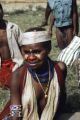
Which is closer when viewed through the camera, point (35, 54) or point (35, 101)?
point (35, 54)

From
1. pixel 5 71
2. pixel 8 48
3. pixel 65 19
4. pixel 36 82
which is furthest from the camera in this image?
pixel 65 19

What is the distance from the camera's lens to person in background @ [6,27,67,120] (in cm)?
472

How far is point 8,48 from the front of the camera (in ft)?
23.5

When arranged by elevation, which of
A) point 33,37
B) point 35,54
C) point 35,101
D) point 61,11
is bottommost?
point 61,11

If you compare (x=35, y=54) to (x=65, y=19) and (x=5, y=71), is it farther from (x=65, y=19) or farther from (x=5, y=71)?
(x=65, y=19)

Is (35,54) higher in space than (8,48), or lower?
higher

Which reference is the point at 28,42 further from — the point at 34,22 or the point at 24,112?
the point at 34,22

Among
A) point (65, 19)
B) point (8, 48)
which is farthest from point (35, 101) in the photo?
point (65, 19)

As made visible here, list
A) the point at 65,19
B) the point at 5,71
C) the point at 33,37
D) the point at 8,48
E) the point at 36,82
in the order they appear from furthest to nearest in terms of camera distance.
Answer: the point at 65,19
the point at 8,48
the point at 5,71
the point at 36,82
the point at 33,37

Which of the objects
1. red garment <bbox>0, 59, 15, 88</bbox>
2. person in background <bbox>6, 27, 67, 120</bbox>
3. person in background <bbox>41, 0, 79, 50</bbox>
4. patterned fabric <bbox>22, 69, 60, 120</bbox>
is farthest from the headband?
person in background <bbox>41, 0, 79, 50</bbox>

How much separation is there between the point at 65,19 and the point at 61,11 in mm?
170

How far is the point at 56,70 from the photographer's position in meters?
4.96

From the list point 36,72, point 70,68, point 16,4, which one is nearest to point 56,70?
point 36,72

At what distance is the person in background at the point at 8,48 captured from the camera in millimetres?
6879
